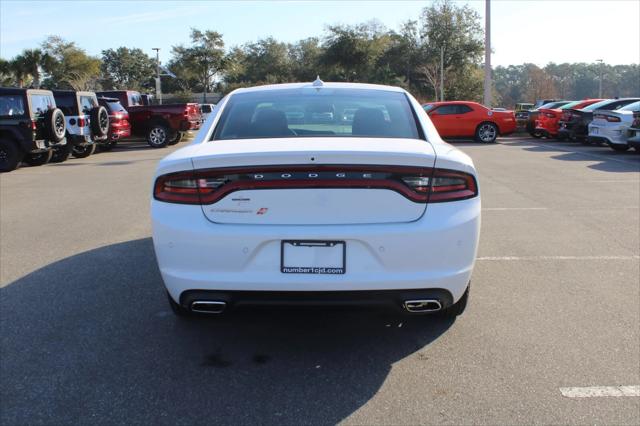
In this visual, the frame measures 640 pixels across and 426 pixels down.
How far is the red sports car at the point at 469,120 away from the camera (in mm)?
21828

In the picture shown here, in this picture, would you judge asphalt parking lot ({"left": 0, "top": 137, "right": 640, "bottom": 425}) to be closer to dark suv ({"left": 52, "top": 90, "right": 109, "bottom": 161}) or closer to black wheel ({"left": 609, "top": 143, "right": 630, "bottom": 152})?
dark suv ({"left": 52, "top": 90, "right": 109, "bottom": 161})

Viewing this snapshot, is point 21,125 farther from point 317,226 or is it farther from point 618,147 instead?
point 618,147

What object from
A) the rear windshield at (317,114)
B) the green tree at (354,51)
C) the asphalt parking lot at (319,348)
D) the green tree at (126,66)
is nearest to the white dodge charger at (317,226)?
the asphalt parking lot at (319,348)

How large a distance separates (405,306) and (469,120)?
1966 cm

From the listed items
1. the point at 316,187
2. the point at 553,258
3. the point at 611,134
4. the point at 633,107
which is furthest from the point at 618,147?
the point at 316,187

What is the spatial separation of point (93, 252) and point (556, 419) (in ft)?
15.6

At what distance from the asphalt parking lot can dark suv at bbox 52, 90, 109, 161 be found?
397 inches

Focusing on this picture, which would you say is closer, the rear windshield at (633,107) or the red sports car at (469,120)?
the rear windshield at (633,107)

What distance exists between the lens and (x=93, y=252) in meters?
6.12

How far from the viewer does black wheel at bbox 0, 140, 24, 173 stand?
13848 mm

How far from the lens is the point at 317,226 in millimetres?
3168

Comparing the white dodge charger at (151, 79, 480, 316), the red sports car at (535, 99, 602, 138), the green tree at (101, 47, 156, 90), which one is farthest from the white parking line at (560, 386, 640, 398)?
the green tree at (101, 47, 156, 90)

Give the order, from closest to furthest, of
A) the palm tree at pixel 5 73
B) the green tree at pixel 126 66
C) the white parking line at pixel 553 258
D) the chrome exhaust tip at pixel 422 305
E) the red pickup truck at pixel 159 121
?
the chrome exhaust tip at pixel 422 305, the white parking line at pixel 553 258, the red pickup truck at pixel 159 121, the palm tree at pixel 5 73, the green tree at pixel 126 66

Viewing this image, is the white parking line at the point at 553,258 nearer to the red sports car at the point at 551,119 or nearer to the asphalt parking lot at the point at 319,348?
the asphalt parking lot at the point at 319,348
